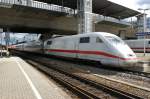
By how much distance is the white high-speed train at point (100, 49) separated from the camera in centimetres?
1914

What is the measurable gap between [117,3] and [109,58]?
1268 inches

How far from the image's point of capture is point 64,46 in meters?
29.8

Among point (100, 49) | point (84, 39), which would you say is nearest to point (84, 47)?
point (84, 39)

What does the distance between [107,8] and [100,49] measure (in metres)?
33.6

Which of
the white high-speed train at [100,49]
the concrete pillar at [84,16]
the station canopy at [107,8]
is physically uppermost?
the station canopy at [107,8]

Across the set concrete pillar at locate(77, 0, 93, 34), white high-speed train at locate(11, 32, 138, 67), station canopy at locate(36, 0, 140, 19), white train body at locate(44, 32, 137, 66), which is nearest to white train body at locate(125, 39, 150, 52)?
station canopy at locate(36, 0, 140, 19)

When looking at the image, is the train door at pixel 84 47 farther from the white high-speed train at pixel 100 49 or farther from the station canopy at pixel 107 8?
the station canopy at pixel 107 8

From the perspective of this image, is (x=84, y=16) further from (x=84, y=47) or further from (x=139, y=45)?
(x=84, y=47)

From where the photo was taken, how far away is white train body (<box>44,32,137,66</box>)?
62.8 feet

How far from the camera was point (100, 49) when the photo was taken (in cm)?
2098

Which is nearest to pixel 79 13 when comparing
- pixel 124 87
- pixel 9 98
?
pixel 124 87

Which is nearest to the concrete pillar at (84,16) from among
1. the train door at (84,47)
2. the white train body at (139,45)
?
the white train body at (139,45)

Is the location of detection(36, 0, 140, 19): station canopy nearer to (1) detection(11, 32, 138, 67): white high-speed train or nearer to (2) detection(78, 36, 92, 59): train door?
(1) detection(11, 32, 138, 67): white high-speed train

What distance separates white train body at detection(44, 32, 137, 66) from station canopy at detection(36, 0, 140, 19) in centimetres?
1894
